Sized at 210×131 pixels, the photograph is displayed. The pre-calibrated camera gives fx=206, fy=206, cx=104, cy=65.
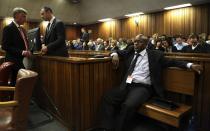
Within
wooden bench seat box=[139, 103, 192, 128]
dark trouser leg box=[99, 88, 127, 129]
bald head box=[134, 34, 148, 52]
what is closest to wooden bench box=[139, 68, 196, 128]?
wooden bench seat box=[139, 103, 192, 128]

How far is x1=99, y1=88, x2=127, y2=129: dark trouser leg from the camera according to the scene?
2.44m

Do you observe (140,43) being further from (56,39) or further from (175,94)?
(56,39)

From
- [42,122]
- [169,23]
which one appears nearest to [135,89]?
[42,122]

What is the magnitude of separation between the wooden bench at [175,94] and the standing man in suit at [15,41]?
1.79 meters

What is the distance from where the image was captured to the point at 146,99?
2.38 meters

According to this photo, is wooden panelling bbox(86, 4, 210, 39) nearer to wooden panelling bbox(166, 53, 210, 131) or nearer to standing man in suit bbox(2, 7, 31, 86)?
wooden panelling bbox(166, 53, 210, 131)

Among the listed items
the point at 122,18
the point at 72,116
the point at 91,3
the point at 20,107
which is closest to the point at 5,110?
the point at 20,107

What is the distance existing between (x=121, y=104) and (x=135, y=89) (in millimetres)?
242

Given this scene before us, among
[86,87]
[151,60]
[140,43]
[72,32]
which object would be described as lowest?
[86,87]

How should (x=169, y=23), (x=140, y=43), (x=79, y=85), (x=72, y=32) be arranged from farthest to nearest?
(x=72, y=32), (x=169, y=23), (x=140, y=43), (x=79, y=85)

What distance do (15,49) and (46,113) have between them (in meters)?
1.04

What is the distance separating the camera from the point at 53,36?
2979 mm

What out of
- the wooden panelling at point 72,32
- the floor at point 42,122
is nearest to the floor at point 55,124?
the floor at point 42,122

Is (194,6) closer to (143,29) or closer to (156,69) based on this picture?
(143,29)
